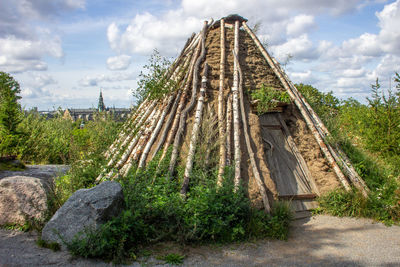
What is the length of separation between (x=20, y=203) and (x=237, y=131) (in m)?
3.93

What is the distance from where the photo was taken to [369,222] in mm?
5703

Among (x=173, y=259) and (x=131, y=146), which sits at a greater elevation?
(x=131, y=146)

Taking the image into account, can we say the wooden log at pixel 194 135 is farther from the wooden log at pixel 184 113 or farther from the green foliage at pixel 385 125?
the green foliage at pixel 385 125

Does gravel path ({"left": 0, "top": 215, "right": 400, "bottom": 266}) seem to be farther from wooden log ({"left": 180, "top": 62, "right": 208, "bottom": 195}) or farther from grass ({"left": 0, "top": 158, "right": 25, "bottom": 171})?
grass ({"left": 0, "top": 158, "right": 25, "bottom": 171})

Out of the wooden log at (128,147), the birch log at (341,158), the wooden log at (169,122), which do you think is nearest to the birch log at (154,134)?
the wooden log at (169,122)

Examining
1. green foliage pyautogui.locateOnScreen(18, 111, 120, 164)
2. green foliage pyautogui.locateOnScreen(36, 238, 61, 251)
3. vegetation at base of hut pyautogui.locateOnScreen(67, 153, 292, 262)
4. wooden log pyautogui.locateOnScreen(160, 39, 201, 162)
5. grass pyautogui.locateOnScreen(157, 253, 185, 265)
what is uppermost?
wooden log pyautogui.locateOnScreen(160, 39, 201, 162)

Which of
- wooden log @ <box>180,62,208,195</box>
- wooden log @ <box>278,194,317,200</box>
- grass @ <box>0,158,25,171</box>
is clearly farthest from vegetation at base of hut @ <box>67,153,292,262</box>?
grass @ <box>0,158,25,171</box>

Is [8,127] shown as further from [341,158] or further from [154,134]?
[341,158]

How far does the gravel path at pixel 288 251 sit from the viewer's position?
4.17 meters

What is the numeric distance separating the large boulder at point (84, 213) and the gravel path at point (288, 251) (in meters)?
0.26

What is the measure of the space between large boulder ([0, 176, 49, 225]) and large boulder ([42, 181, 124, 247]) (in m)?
0.92

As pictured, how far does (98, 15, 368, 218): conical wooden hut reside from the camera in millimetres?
5828

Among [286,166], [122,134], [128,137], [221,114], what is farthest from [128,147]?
[286,166]

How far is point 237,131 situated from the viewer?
604 centimetres
